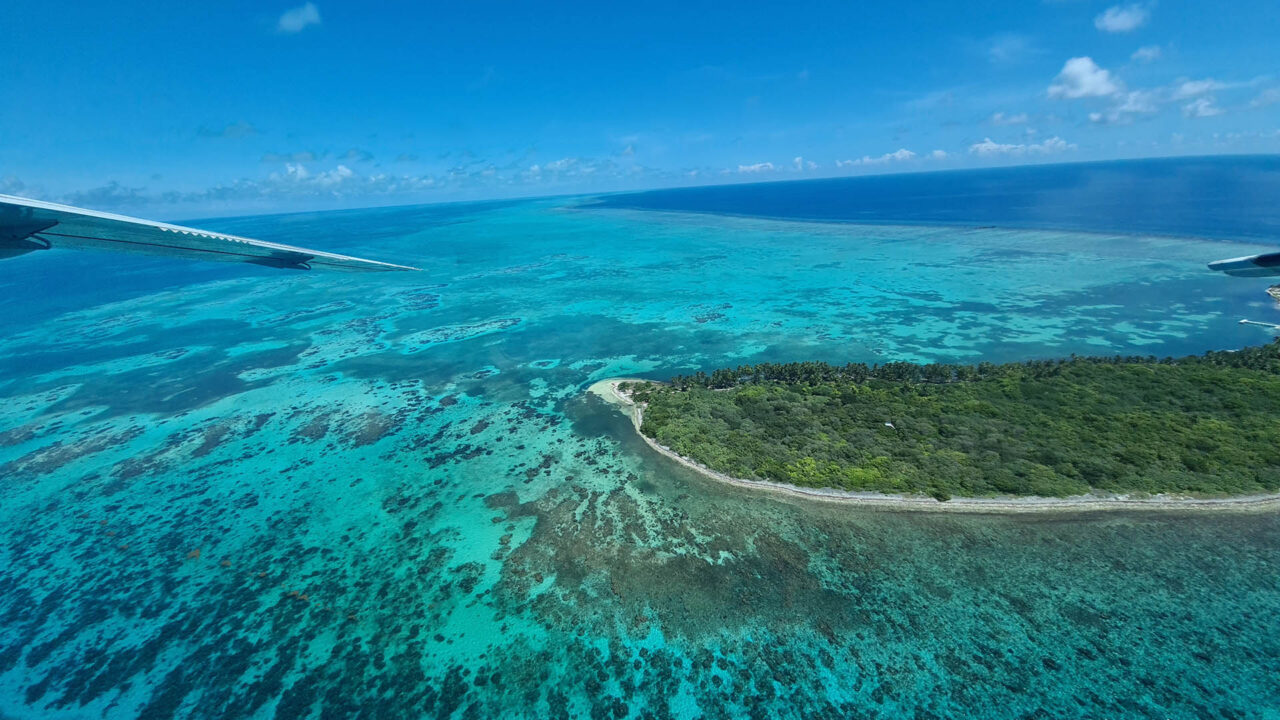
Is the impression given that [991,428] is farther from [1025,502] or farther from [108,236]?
[108,236]

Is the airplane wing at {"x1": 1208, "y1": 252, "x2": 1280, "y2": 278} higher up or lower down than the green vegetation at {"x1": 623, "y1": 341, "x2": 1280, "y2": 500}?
higher up

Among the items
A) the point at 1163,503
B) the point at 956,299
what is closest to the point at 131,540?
the point at 1163,503

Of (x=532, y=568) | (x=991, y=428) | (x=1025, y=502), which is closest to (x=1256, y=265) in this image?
(x=991, y=428)

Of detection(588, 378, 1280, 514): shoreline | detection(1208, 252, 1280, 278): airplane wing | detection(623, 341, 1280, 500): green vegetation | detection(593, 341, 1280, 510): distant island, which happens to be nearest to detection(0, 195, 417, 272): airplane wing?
A: detection(593, 341, 1280, 510): distant island

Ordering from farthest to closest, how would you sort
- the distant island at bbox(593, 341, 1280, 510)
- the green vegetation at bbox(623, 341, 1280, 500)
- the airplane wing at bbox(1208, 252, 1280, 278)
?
1. the airplane wing at bbox(1208, 252, 1280, 278)
2. the green vegetation at bbox(623, 341, 1280, 500)
3. the distant island at bbox(593, 341, 1280, 510)

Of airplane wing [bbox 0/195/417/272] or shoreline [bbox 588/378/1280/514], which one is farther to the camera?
shoreline [bbox 588/378/1280/514]

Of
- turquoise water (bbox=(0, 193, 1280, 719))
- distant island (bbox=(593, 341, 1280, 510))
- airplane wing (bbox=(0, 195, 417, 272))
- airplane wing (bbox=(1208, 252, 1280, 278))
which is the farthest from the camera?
airplane wing (bbox=(1208, 252, 1280, 278))

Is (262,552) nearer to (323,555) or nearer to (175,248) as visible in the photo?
(323,555)

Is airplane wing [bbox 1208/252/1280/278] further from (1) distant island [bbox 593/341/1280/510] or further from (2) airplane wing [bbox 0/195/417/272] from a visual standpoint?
(2) airplane wing [bbox 0/195/417/272]
